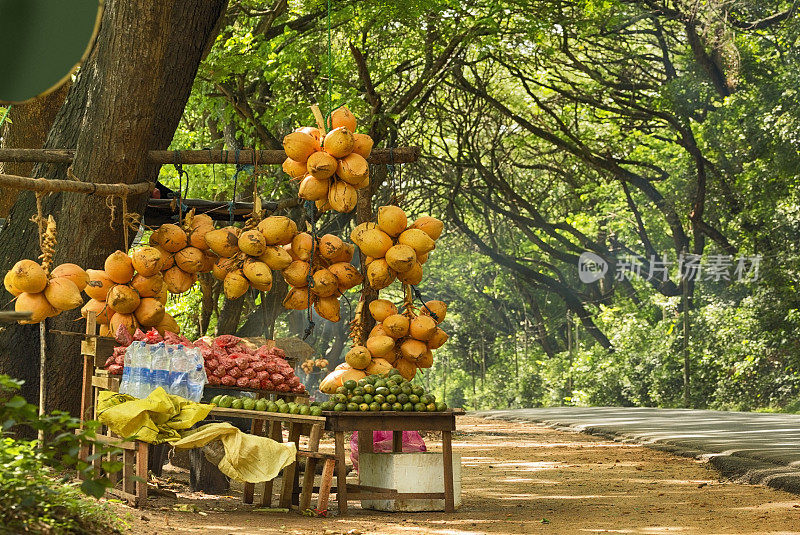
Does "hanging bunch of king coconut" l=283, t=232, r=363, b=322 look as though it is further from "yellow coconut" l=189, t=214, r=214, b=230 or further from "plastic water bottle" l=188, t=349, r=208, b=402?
"plastic water bottle" l=188, t=349, r=208, b=402

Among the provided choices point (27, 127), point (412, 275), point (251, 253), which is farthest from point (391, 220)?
point (27, 127)

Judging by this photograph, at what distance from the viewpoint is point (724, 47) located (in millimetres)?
22422

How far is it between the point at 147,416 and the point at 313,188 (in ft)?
6.38

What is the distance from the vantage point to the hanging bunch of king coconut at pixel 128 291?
6.48 metres

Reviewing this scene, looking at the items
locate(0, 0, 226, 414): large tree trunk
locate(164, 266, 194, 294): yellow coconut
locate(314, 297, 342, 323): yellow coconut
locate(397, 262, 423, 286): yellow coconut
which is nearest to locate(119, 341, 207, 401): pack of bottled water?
locate(164, 266, 194, 294): yellow coconut

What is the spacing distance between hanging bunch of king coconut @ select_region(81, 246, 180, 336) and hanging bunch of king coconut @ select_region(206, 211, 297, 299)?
1.45 ft

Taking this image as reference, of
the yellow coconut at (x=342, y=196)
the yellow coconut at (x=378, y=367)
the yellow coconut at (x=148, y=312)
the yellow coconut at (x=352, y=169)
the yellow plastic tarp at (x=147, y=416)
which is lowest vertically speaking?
the yellow plastic tarp at (x=147, y=416)

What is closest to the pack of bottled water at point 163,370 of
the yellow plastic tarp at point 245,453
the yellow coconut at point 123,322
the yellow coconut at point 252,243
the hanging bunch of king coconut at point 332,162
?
the yellow plastic tarp at point 245,453

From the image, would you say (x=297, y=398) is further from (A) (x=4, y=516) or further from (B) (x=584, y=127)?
(B) (x=584, y=127)

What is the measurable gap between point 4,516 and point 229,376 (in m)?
3.32

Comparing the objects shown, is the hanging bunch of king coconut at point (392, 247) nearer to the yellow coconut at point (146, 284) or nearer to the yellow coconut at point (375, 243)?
the yellow coconut at point (375, 243)

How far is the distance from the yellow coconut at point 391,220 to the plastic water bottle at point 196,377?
1.54 metres

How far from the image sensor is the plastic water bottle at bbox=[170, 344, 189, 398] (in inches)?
245

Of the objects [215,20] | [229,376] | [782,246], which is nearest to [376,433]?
[229,376]
